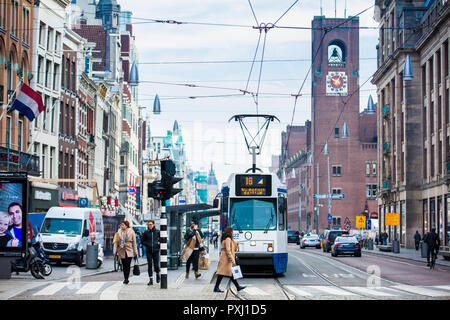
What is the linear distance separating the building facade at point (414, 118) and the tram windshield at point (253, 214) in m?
29.2

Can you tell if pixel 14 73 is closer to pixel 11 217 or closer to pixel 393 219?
pixel 11 217

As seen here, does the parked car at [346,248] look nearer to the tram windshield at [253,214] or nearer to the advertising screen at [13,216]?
the tram windshield at [253,214]

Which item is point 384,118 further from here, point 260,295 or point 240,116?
point 260,295

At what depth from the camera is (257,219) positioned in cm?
2697

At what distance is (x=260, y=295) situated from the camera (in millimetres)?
19156

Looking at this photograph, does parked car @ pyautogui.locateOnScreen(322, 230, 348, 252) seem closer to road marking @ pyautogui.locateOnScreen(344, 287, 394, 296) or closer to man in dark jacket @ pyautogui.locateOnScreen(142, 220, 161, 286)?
man in dark jacket @ pyautogui.locateOnScreen(142, 220, 161, 286)

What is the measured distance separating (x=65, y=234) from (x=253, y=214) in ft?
36.8

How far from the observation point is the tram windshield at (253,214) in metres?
26.9

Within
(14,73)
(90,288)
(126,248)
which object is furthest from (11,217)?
(14,73)

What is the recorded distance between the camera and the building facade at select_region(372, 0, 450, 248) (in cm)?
5888

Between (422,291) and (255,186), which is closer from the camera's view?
(422,291)
